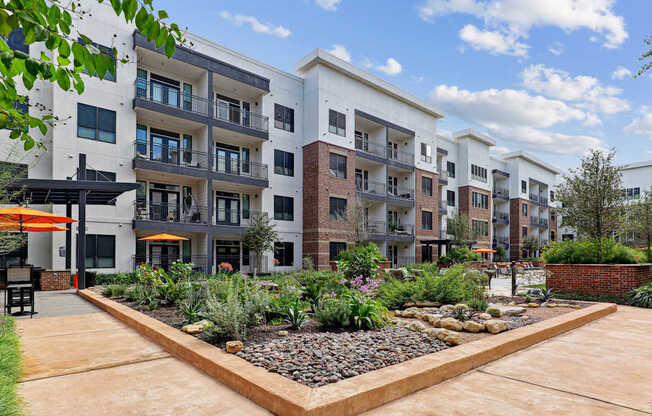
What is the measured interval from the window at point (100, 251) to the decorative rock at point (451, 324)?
17163mm

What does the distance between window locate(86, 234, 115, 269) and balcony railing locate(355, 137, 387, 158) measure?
59.1 ft

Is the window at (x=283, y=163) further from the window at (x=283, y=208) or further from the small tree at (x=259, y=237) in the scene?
the small tree at (x=259, y=237)

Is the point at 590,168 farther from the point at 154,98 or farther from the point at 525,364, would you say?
the point at 154,98

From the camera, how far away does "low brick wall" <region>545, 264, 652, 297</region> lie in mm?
11984

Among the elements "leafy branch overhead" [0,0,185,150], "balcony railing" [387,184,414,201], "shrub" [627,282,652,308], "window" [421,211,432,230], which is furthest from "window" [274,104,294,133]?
"leafy branch overhead" [0,0,185,150]

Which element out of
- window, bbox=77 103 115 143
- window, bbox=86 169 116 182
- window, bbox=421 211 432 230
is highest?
window, bbox=77 103 115 143

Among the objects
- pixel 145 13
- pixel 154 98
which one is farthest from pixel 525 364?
pixel 154 98

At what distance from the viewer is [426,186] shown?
1369 inches

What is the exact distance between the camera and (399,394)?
13.3 feet

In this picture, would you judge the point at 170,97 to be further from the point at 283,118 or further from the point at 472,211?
the point at 472,211

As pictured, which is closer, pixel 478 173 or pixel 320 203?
pixel 320 203

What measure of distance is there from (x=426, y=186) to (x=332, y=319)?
29.9 metres

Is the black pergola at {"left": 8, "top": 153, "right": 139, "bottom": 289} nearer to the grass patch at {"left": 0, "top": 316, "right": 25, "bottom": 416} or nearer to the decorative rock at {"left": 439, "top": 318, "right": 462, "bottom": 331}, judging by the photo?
the grass patch at {"left": 0, "top": 316, "right": 25, "bottom": 416}

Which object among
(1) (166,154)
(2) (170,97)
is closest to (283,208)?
(1) (166,154)
